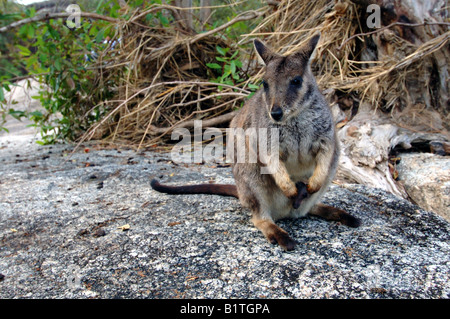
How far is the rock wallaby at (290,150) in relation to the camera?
2.32 m

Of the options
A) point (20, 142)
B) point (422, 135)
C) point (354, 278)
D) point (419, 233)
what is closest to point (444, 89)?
point (422, 135)

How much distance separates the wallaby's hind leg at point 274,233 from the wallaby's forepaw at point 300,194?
20 cm

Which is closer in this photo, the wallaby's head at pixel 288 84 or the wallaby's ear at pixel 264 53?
the wallaby's head at pixel 288 84

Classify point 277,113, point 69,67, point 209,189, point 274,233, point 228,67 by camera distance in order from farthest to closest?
point 69,67 < point 228,67 < point 209,189 < point 274,233 < point 277,113

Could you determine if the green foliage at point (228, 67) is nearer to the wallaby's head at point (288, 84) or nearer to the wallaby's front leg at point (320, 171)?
→ the wallaby's head at point (288, 84)

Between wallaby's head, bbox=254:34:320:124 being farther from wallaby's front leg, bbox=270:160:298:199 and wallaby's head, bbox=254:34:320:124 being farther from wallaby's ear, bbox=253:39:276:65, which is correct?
wallaby's front leg, bbox=270:160:298:199

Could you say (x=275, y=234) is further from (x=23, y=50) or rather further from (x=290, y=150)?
(x=23, y=50)

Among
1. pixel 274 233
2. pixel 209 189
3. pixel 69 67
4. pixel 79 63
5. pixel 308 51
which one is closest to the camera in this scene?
pixel 274 233

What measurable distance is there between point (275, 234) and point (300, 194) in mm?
336

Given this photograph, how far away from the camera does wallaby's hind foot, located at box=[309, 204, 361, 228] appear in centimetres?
250

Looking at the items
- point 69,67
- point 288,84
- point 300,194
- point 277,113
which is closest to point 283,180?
point 300,194

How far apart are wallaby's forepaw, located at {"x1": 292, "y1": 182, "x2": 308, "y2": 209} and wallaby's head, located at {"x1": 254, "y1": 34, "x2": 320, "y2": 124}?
0.49m

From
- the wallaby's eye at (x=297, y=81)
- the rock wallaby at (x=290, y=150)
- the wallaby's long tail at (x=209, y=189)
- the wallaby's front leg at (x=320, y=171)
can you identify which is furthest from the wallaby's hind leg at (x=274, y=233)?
the wallaby's eye at (x=297, y=81)

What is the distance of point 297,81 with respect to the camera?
7.66 ft
